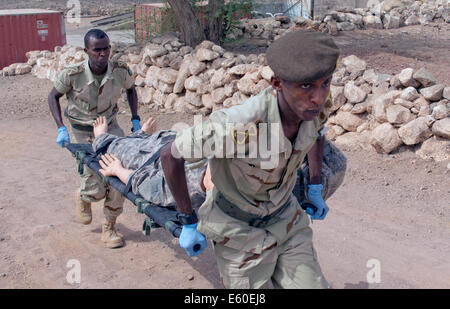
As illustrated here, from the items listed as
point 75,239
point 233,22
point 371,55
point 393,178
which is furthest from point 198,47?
point 75,239

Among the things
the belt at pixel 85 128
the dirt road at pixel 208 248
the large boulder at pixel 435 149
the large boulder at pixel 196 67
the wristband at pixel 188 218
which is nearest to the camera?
the wristband at pixel 188 218

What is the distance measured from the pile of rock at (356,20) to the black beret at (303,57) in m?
8.63

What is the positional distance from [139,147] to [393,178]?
2976 mm

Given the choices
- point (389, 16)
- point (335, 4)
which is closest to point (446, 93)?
point (389, 16)

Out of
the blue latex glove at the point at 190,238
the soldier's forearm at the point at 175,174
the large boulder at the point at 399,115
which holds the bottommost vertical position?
the large boulder at the point at 399,115

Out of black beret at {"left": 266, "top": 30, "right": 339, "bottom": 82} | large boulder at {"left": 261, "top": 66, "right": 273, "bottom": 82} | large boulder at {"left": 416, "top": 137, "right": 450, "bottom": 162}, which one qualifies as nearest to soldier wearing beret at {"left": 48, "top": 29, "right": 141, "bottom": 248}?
black beret at {"left": 266, "top": 30, "right": 339, "bottom": 82}

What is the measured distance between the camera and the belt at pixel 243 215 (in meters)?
2.55

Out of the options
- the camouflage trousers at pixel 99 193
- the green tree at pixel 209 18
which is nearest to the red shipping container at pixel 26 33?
the green tree at pixel 209 18

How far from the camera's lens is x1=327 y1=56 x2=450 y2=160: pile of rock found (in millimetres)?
5801

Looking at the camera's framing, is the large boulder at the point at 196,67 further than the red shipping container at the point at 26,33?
No

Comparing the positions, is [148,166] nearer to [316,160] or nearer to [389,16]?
[316,160]

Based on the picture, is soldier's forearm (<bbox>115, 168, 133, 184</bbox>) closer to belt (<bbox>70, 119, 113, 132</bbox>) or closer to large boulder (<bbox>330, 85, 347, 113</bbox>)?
belt (<bbox>70, 119, 113, 132</bbox>)

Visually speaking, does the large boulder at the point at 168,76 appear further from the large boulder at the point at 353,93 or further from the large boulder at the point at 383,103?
the large boulder at the point at 383,103

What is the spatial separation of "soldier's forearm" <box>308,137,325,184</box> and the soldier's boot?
2.05 m
